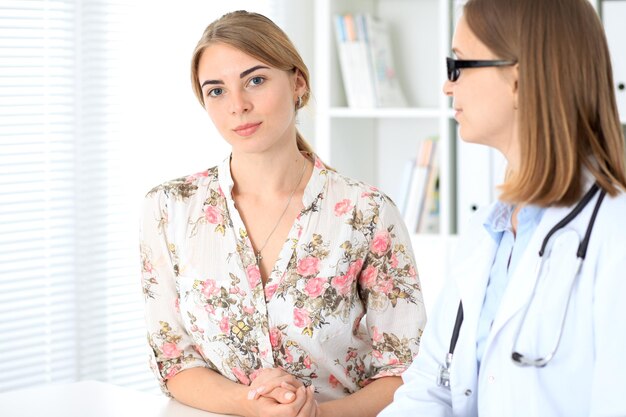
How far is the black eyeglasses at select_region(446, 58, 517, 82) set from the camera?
1537mm

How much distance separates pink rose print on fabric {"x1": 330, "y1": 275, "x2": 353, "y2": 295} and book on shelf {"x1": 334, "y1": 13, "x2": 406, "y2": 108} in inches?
73.8

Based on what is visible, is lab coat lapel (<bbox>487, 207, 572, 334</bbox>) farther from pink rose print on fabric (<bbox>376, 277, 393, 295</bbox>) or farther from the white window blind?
the white window blind

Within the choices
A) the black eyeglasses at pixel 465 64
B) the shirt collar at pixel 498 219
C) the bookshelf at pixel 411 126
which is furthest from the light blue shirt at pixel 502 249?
the bookshelf at pixel 411 126

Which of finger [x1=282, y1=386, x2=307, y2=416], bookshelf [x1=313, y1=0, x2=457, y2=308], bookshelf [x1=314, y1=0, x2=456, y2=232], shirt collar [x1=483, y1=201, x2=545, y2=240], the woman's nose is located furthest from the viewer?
bookshelf [x1=314, y1=0, x2=456, y2=232]

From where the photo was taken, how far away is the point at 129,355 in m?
3.31

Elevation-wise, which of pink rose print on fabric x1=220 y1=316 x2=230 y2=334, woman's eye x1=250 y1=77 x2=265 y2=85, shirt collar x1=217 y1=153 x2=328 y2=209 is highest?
woman's eye x1=250 y1=77 x2=265 y2=85

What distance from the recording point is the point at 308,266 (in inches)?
83.4

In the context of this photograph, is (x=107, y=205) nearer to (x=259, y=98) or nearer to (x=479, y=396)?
(x=259, y=98)

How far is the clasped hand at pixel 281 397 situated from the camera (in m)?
1.88

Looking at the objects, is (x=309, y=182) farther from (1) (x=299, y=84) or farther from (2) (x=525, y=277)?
(2) (x=525, y=277)

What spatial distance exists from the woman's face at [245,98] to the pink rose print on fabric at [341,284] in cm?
32

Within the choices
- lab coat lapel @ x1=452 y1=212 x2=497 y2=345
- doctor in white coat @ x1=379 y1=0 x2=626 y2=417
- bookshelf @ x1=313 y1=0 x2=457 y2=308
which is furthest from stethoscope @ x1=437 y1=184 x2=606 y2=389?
bookshelf @ x1=313 y1=0 x2=457 y2=308

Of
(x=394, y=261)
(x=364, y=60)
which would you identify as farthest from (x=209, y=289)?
(x=364, y=60)

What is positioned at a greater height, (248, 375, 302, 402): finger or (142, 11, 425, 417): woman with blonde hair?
(142, 11, 425, 417): woman with blonde hair
